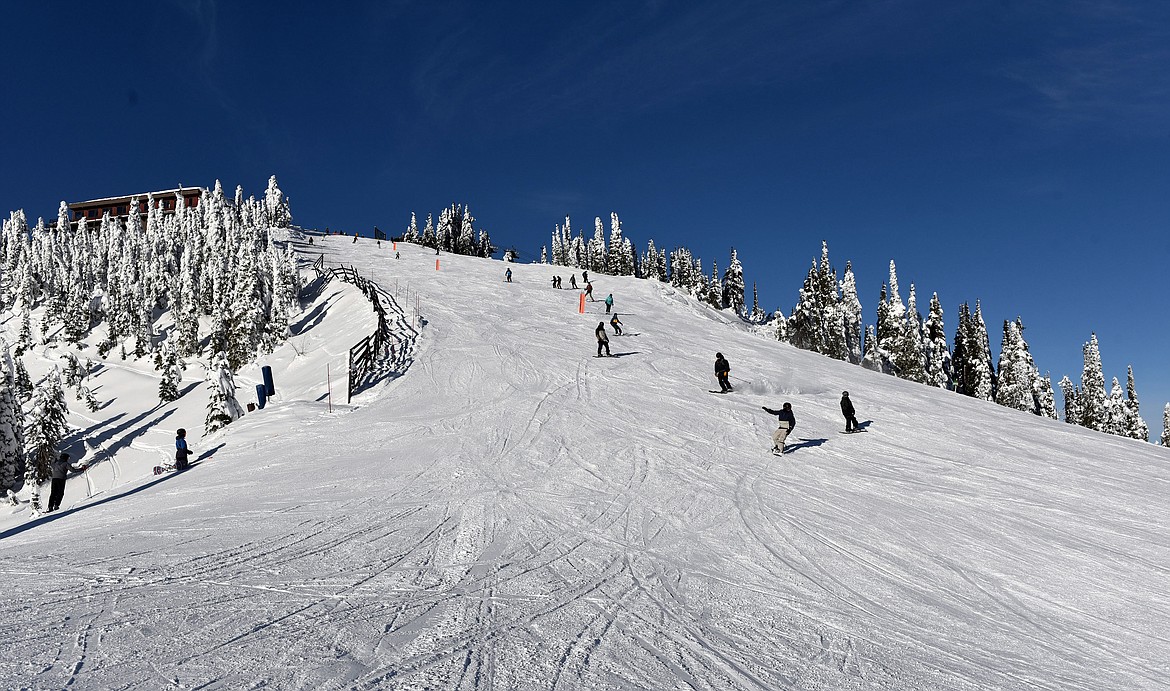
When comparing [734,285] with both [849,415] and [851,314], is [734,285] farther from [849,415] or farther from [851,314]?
[849,415]

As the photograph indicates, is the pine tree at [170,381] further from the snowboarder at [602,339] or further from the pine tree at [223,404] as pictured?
the snowboarder at [602,339]

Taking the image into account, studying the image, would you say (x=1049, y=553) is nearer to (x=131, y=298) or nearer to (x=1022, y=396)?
(x=1022, y=396)


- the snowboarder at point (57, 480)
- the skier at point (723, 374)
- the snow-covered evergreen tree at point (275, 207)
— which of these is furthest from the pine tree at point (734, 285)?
the snowboarder at point (57, 480)

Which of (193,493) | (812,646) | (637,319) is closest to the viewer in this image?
(812,646)

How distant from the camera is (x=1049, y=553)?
9.82 m

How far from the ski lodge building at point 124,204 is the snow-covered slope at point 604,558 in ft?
404

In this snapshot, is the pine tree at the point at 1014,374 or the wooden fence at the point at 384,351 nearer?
the wooden fence at the point at 384,351

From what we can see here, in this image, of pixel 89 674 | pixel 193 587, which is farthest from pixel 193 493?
pixel 89 674

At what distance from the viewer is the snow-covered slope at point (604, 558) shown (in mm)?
5289

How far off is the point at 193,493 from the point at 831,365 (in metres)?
26.6

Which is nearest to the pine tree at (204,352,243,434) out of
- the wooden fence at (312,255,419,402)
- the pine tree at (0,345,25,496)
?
the wooden fence at (312,255,419,402)

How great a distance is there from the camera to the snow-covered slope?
529 centimetres

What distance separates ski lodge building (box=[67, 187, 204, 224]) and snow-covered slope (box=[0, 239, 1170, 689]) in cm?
12321

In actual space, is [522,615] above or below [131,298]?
below
